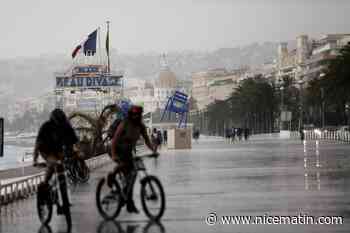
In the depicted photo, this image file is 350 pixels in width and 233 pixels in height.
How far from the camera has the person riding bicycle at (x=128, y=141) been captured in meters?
14.6

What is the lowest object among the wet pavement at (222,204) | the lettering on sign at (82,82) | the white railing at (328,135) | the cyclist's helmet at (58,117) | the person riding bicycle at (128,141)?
the wet pavement at (222,204)

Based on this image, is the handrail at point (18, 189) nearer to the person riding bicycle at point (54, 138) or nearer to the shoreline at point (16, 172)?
the shoreline at point (16, 172)

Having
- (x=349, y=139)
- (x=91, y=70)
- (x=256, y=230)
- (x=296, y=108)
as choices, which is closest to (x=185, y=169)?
(x=256, y=230)

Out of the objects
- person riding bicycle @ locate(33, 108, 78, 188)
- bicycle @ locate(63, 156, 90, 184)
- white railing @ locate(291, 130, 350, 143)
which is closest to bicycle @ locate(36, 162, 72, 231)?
person riding bicycle @ locate(33, 108, 78, 188)

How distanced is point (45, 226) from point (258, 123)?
15478 cm

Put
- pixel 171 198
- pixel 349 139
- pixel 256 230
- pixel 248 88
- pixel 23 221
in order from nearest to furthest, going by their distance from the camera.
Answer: pixel 256 230 → pixel 23 221 → pixel 171 198 → pixel 349 139 → pixel 248 88

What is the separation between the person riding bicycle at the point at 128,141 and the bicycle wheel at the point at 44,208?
0.85 metres

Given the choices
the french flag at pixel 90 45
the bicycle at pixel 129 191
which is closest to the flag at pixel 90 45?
the french flag at pixel 90 45

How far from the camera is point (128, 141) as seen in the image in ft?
48.4

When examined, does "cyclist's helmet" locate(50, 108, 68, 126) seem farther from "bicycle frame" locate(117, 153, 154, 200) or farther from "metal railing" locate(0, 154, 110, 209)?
"metal railing" locate(0, 154, 110, 209)

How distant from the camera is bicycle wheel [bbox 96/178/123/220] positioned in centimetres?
1460

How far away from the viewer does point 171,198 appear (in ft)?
62.7

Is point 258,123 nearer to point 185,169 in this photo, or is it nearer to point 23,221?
point 185,169

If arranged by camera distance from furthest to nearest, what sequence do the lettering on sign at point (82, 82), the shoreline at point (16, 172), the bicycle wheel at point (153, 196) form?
the lettering on sign at point (82, 82) < the shoreline at point (16, 172) < the bicycle wheel at point (153, 196)
